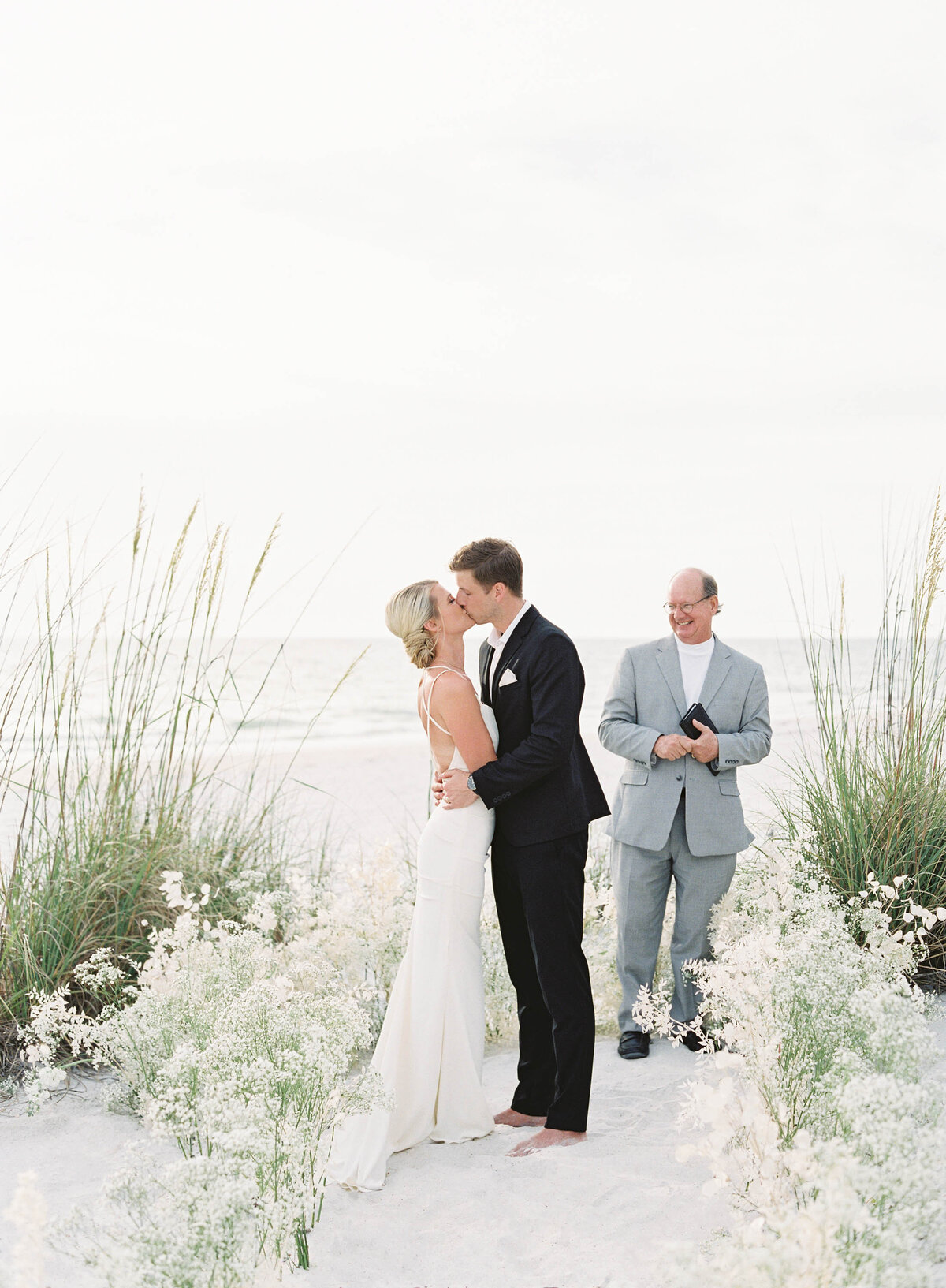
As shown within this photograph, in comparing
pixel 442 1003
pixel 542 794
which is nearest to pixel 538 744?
pixel 542 794

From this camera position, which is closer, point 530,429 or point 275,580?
point 275,580

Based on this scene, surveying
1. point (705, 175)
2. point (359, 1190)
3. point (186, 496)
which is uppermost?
point (705, 175)

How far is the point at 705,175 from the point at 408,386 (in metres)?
4.47

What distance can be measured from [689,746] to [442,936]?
1.64 meters

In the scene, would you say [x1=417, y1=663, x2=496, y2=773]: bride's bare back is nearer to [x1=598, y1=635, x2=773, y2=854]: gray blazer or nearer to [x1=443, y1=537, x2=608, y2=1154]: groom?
[x1=443, y1=537, x2=608, y2=1154]: groom

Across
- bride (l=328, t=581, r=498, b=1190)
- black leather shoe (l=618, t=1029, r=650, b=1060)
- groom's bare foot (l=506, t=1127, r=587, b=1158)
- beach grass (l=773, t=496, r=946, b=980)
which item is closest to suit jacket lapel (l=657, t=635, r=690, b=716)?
beach grass (l=773, t=496, r=946, b=980)

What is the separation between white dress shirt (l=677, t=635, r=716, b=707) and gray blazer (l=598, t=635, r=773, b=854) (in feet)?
0.15

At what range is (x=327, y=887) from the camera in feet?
19.7

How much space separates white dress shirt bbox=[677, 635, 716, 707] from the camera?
5270mm

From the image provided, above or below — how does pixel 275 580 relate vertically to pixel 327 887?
above

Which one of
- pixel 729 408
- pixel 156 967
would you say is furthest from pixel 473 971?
pixel 729 408

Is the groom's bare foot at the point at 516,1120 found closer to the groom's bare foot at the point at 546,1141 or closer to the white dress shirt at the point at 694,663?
the groom's bare foot at the point at 546,1141

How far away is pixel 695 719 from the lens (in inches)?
201

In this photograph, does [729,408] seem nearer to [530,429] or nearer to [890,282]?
[890,282]
